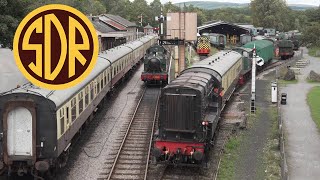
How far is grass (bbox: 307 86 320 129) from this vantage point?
2327 centimetres

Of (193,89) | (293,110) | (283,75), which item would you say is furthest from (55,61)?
(283,75)

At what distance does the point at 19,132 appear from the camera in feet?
39.0

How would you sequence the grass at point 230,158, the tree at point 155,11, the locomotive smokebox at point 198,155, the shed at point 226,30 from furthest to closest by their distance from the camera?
the tree at point 155,11
the shed at point 226,30
the grass at point 230,158
the locomotive smokebox at point 198,155

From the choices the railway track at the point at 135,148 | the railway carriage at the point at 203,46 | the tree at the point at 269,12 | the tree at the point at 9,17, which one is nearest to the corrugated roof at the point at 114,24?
the railway carriage at the point at 203,46

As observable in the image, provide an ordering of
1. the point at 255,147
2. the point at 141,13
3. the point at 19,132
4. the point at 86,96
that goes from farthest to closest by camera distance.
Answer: the point at 141,13 < the point at 255,147 < the point at 86,96 < the point at 19,132

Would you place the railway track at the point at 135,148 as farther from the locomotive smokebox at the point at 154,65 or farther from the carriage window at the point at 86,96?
the locomotive smokebox at the point at 154,65

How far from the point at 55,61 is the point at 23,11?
22013 mm

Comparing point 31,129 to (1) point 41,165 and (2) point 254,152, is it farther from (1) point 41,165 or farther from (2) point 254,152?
(2) point 254,152

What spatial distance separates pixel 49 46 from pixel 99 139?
1692cm

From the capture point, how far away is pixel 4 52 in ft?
104

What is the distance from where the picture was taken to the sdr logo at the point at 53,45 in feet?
6.98

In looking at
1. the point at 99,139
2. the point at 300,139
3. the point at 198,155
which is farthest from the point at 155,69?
A: the point at 198,155

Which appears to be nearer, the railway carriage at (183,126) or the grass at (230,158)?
the railway carriage at (183,126)

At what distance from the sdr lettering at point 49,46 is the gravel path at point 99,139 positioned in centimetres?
1251
